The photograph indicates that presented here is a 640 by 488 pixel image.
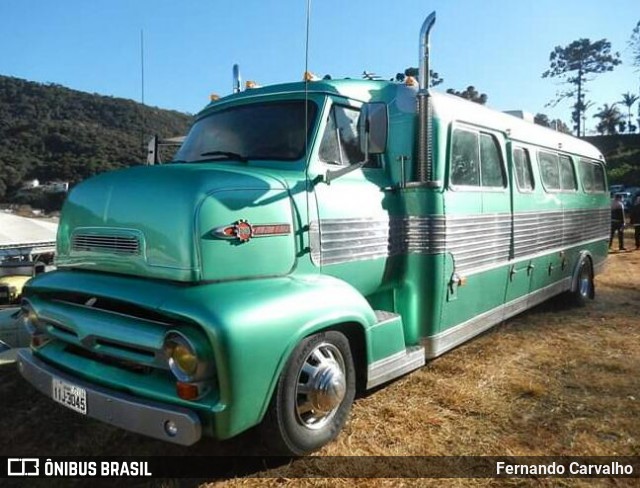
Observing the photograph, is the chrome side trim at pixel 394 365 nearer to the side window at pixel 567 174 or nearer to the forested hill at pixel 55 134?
Answer: the side window at pixel 567 174

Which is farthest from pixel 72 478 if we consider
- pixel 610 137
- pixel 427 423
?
pixel 610 137

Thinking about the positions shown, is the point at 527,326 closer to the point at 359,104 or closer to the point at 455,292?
the point at 455,292

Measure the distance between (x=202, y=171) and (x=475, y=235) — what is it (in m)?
2.80

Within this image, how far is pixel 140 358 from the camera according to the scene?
2883mm

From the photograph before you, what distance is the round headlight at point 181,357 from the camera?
2.70 meters

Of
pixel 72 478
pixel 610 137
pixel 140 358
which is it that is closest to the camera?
pixel 140 358

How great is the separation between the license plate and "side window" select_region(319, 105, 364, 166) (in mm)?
2168

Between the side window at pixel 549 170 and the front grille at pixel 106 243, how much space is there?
523cm

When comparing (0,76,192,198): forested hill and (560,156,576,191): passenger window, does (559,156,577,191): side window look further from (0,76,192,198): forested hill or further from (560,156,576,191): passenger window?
(0,76,192,198): forested hill

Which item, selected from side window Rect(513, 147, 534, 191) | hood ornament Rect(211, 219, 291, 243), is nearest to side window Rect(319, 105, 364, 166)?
hood ornament Rect(211, 219, 291, 243)

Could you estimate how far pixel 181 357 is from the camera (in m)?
2.74

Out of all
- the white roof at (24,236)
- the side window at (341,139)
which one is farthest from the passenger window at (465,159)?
the white roof at (24,236)

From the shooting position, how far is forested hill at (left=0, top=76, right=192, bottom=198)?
27500 mm

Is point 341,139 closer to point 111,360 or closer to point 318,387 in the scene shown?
point 318,387
